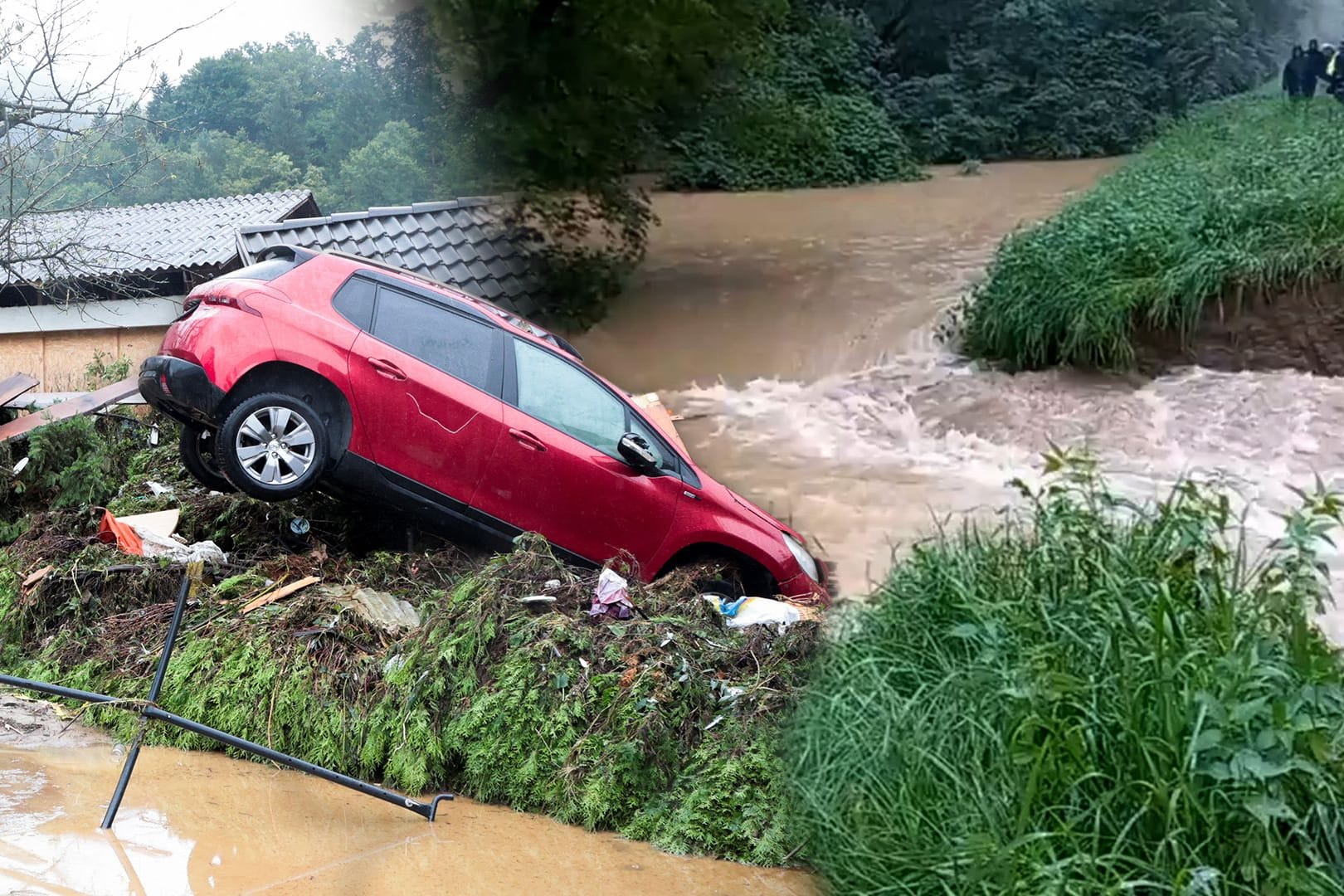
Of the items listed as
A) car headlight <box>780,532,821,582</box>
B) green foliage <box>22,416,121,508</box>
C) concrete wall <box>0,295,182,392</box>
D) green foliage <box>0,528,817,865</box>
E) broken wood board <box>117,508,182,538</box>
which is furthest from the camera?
concrete wall <box>0,295,182,392</box>

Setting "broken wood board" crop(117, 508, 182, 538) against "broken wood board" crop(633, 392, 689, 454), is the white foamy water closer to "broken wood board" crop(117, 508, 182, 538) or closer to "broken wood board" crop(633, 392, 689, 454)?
"broken wood board" crop(633, 392, 689, 454)

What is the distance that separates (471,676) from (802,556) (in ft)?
3.96

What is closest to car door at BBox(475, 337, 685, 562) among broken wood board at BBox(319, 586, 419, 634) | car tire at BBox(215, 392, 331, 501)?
broken wood board at BBox(319, 586, 419, 634)

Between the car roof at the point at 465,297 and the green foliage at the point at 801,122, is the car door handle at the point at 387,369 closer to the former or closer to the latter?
the car roof at the point at 465,297

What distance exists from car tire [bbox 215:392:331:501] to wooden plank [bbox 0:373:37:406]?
118 inches

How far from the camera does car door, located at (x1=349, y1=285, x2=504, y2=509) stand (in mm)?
4516

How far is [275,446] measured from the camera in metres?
4.44

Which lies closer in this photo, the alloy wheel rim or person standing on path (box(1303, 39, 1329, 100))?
the alloy wheel rim

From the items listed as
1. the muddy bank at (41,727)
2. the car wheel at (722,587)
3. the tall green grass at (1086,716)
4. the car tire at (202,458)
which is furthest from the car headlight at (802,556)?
the muddy bank at (41,727)

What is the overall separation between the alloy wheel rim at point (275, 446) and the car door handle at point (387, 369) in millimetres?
327

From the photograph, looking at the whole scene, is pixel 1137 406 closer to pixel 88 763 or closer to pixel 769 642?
pixel 769 642

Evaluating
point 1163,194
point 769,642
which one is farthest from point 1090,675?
point 1163,194

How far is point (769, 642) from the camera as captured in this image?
4.11m

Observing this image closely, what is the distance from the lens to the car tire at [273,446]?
441 cm
